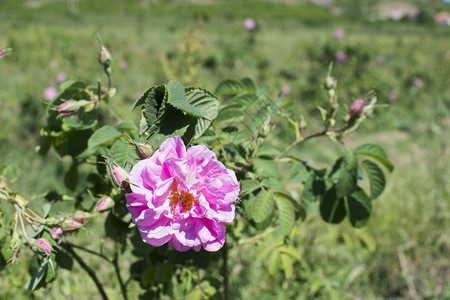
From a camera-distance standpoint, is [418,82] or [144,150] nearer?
[144,150]

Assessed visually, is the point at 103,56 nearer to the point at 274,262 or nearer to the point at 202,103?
the point at 202,103

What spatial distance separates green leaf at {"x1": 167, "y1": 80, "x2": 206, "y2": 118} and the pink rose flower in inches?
1.9

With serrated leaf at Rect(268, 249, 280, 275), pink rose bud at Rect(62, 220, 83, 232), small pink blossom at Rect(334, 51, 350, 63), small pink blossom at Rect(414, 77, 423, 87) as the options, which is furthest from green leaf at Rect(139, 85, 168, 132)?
small pink blossom at Rect(414, 77, 423, 87)

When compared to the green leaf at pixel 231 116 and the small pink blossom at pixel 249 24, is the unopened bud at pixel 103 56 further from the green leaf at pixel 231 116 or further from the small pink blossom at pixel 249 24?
the small pink blossom at pixel 249 24

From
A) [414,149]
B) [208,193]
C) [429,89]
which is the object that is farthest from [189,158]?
[429,89]

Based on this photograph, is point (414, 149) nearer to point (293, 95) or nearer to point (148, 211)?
point (293, 95)

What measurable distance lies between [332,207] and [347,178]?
11 centimetres

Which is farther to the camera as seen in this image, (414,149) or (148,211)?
(414,149)

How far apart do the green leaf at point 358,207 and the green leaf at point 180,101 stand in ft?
1.58

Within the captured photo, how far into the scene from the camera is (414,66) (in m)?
6.70

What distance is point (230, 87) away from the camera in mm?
958

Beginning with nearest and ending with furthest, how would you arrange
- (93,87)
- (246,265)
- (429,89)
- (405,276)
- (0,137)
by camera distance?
(93,87)
(405,276)
(246,265)
(0,137)
(429,89)

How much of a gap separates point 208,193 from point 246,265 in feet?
4.54

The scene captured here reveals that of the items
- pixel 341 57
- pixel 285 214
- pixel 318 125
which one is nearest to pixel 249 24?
pixel 341 57
